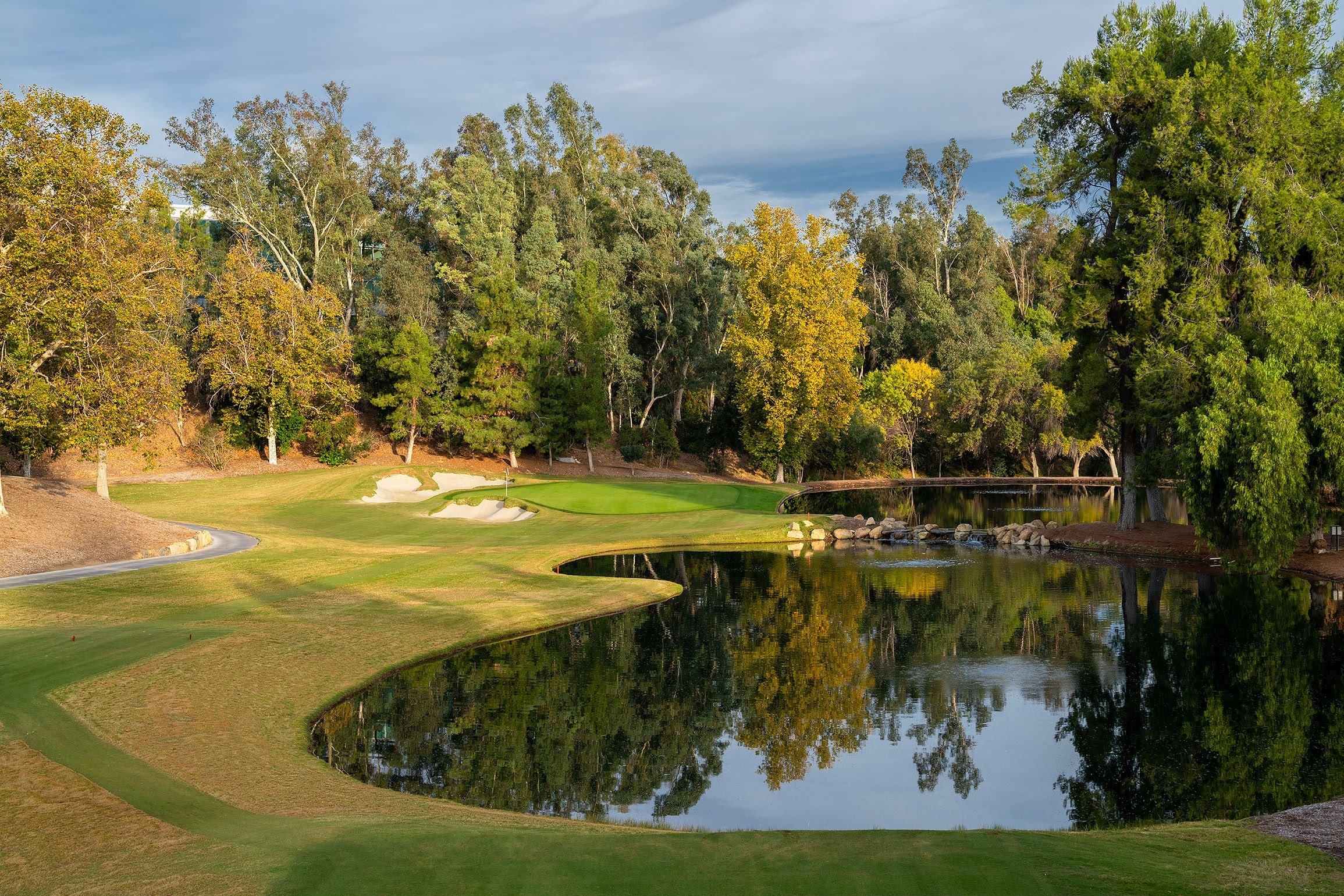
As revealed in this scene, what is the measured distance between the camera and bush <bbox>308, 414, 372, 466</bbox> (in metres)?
59.2

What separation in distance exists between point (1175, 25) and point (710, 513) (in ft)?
82.2

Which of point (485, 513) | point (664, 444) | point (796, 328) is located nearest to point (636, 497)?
point (485, 513)

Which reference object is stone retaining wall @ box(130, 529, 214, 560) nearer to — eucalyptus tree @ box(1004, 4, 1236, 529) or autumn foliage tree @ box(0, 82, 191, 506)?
autumn foliage tree @ box(0, 82, 191, 506)

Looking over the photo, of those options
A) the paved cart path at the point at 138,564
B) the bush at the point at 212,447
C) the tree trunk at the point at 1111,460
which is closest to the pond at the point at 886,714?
the paved cart path at the point at 138,564

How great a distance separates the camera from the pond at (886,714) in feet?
39.9

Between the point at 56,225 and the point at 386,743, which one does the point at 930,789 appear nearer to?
the point at 386,743

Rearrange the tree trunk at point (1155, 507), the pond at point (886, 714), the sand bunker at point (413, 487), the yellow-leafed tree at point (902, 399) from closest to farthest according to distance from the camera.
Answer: the pond at point (886, 714) → the tree trunk at point (1155, 507) → the sand bunker at point (413, 487) → the yellow-leafed tree at point (902, 399)

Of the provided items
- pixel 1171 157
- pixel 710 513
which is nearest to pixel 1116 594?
pixel 1171 157

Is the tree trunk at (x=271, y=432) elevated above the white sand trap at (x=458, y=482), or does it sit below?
above

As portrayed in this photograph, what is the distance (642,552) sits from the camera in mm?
34781

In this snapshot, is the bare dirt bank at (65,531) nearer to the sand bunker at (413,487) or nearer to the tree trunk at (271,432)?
the sand bunker at (413,487)

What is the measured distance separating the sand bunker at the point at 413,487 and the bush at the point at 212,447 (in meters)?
15.7

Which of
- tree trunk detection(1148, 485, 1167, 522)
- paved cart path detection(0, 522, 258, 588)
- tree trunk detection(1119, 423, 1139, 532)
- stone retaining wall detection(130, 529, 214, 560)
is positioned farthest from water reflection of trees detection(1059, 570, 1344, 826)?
stone retaining wall detection(130, 529, 214, 560)

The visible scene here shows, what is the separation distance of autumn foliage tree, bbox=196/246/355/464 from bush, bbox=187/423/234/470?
176 cm
